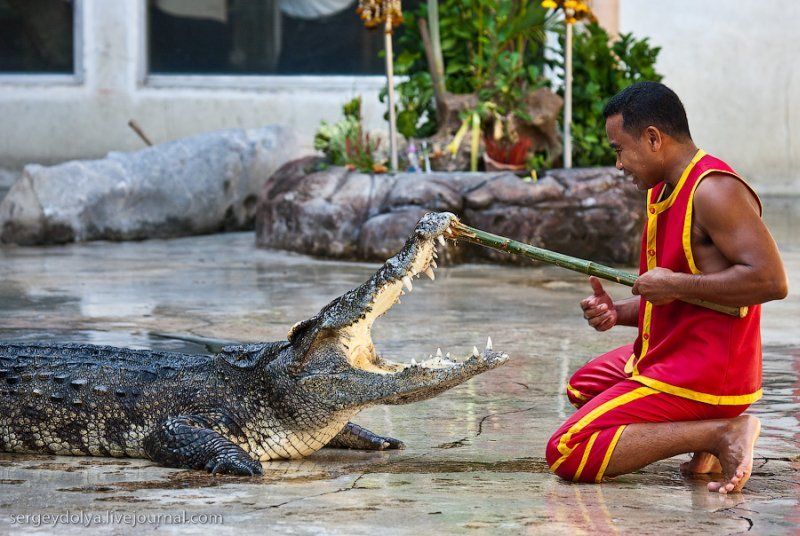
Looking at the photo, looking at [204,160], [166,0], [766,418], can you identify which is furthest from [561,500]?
[166,0]

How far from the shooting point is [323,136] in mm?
11312

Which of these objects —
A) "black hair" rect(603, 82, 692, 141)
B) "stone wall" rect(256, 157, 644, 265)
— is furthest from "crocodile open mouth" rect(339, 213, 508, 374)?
"stone wall" rect(256, 157, 644, 265)

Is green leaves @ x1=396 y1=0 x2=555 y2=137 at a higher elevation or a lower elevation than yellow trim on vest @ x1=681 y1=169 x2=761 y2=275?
higher

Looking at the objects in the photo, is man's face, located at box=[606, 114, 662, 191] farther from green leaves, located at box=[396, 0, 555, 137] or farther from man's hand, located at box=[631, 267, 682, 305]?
green leaves, located at box=[396, 0, 555, 137]

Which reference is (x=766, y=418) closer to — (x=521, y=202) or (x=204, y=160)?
(x=521, y=202)

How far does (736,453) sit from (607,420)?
0.37 metres

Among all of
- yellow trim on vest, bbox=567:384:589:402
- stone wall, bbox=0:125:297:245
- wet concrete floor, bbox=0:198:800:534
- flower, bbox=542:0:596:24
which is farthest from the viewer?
stone wall, bbox=0:125:297:245

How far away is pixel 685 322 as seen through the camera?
356cm

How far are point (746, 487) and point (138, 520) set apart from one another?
5.51 ft

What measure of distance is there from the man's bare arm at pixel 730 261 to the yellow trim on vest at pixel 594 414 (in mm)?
289

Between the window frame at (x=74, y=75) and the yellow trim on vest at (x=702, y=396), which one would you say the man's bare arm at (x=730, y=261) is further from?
the window frame at (x=74, y=75)

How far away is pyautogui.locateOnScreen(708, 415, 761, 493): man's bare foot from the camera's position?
3.39 m

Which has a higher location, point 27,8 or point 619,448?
point 27,8

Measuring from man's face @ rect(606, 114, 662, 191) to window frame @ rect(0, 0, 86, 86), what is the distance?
485 inches
